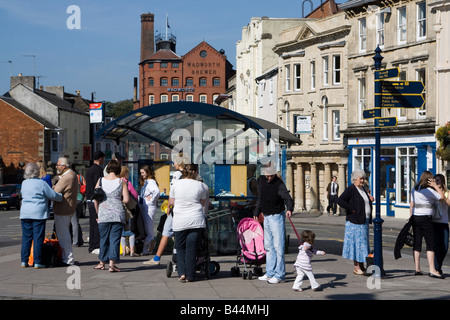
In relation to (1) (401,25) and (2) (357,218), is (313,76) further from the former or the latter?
(2) (357,218)

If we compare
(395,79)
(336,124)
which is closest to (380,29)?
(395,79)

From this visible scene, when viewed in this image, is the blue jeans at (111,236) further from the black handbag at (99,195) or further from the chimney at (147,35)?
the chimney at (147,35)

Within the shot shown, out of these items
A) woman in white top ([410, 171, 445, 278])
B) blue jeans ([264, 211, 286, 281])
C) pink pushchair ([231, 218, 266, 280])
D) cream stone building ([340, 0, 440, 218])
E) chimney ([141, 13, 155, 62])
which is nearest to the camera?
blue jeans ([264, 211, 286, 281])

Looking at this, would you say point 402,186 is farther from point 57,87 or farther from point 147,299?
point 57,87

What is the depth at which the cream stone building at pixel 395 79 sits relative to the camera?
115 ft

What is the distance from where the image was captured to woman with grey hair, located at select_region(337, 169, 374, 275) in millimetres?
12766

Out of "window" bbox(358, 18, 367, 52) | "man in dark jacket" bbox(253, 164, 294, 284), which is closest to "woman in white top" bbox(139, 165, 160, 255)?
"man in dark jacket" bbox(253, 164, 294, 284)

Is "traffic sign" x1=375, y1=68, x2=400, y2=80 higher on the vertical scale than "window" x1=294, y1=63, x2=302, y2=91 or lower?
lower

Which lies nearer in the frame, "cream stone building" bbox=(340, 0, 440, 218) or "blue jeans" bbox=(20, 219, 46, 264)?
"blue jeans" bbox=(20, 219, 46, 264)

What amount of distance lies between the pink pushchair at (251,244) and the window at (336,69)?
3051 centimetres

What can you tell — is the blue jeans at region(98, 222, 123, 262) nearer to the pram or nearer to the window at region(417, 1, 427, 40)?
the pram

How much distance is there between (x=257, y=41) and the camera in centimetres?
6328

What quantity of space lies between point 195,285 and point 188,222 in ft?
3.13

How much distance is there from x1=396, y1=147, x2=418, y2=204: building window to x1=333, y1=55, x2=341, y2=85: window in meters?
6.89
